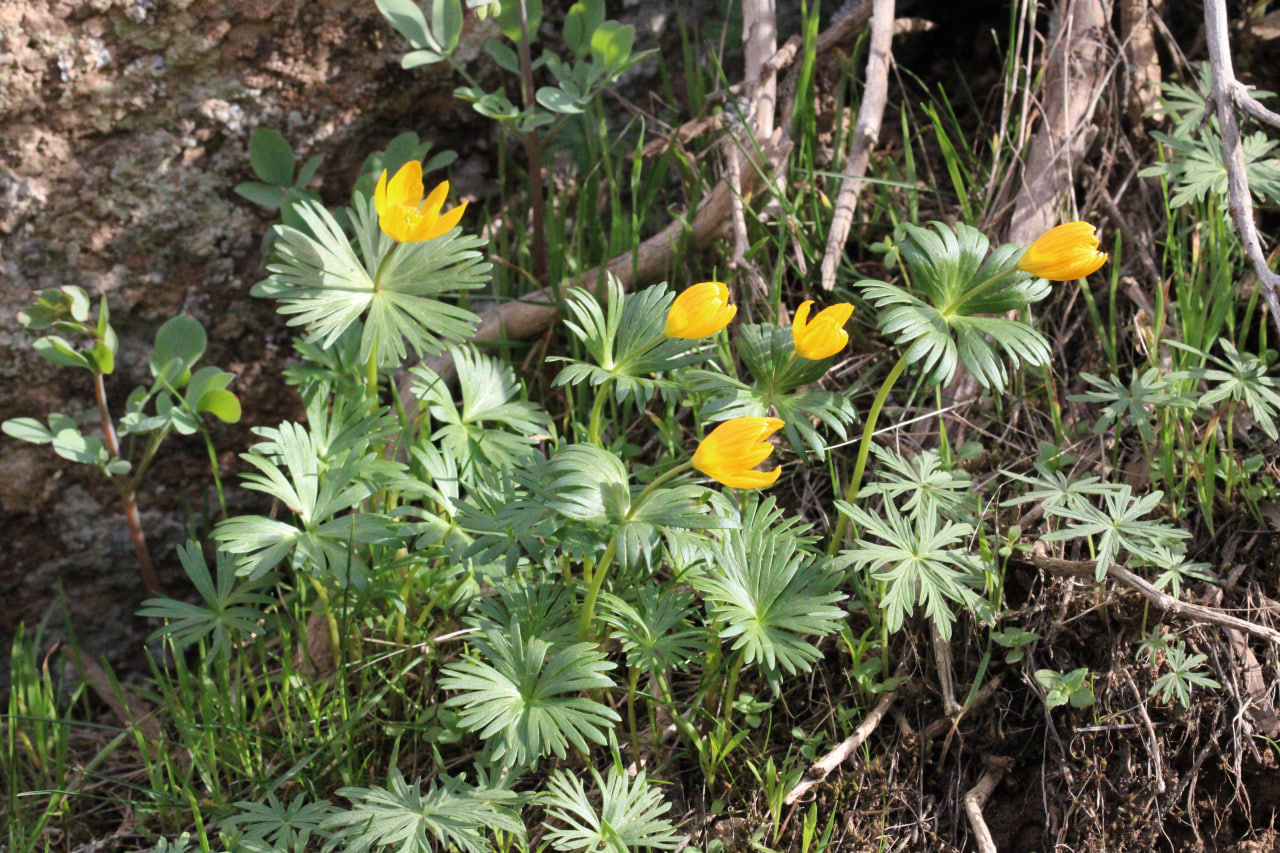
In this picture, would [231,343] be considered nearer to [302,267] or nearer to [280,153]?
[280,153]

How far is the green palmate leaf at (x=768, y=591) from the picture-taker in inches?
70.1

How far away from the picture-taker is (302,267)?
2021 millimetres

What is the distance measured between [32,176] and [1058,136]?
8.35ft

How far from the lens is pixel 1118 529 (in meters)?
2.04

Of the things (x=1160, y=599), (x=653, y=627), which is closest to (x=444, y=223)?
(x=653, y=627)

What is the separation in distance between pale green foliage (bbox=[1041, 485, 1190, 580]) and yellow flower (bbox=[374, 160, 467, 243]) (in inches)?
51.1

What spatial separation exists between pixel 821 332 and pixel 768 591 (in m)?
0.47

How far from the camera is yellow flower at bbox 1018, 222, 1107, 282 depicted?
175 cm

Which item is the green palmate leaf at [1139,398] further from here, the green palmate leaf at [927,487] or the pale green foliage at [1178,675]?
the pale green foliage at [1178,675]

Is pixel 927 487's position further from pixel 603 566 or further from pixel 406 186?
pixel 406 186

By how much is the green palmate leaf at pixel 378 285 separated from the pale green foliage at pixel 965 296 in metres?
0.79

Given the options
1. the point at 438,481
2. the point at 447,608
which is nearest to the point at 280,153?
the point at 438,481

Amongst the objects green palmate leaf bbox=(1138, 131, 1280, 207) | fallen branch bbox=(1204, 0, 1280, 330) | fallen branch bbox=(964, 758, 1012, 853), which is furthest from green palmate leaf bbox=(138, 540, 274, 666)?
green palmate leaf bbox=(1138, 131, 1280, 207)

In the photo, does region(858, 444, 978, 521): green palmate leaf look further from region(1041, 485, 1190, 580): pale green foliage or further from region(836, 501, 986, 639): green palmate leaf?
region(1041, 485, 1190, 580): pale green foliage
